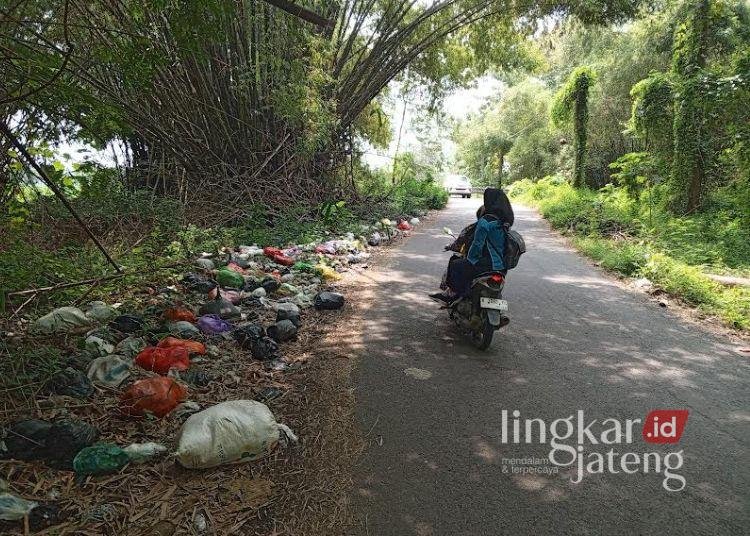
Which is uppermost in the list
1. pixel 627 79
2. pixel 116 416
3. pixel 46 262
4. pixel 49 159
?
pixel 627 79

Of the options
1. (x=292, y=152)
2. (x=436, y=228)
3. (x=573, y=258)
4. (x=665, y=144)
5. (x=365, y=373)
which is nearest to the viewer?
(x=365, y=373)

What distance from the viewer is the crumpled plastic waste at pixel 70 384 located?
2.79 metres

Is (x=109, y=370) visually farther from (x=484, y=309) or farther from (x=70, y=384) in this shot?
(x=484, y=309)

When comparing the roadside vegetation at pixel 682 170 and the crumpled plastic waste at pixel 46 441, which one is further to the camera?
the roadside vegetation at pixel 682 170

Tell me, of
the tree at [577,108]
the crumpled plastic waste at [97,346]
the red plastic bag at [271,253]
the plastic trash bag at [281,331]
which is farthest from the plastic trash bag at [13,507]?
the tree at [577,108]

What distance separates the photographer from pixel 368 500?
2295 mm

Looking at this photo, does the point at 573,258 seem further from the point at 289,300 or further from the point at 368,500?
the point at 368,500

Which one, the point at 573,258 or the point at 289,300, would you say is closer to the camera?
the point at 289,300

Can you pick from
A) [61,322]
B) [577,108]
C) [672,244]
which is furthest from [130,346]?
[577,108]

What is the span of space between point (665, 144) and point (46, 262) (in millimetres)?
11875

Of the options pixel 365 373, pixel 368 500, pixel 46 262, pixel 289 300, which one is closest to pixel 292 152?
pixel 289 300

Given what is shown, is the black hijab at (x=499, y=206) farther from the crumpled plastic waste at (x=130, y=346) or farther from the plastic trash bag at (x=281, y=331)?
the crumpled plastic waste at (x=130, y=346)

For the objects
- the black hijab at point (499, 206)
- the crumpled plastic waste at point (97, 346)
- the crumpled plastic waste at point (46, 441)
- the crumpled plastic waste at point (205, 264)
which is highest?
the black hijab at point (499, 206)

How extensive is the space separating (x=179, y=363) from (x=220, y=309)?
3.56 feet
